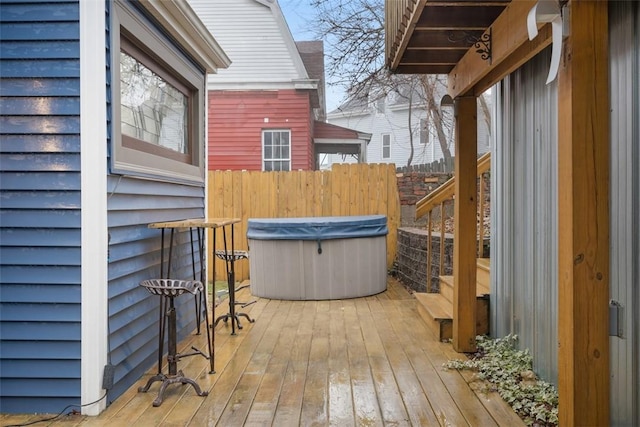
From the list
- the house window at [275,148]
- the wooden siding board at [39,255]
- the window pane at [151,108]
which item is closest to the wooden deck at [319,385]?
the wooden siding board at [39,255]

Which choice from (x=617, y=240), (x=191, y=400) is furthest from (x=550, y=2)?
(x=191, y=400)

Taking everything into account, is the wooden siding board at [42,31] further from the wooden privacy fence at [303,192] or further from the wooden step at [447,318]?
the wooden privacy fence at [303,192]

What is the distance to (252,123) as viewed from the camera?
1028cm

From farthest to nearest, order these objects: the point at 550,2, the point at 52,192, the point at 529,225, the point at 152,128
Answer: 1. the point at 152,128
2. the point at 529,225
3. the point at 52,192
4. the point at 550,2

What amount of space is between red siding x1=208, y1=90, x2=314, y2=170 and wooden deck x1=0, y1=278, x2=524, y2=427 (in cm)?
631

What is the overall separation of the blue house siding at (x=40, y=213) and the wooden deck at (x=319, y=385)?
0.27m

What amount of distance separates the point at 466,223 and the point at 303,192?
3.88 m

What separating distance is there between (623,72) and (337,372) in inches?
91.2

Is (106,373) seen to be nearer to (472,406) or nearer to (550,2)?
(472,406)

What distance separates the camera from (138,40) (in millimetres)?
3109

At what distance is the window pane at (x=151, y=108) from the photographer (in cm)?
315

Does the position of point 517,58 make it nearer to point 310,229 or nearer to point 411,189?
point 310,229

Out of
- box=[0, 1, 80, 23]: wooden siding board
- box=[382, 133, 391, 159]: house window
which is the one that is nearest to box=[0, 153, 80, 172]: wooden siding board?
box=[0, 1, 80, 23]: wooden siding board

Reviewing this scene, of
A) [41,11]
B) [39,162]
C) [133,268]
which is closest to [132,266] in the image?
[133,268]
